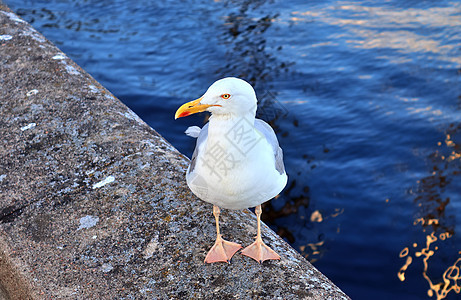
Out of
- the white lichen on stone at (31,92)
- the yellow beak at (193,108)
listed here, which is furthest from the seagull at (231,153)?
the white lichen on stone at (31,92)

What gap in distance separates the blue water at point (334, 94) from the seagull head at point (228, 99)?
11.6ft

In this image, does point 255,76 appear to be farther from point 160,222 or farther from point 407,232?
point 160,222

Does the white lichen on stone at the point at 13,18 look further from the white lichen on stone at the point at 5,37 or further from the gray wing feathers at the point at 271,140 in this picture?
the gray wing feathers at the point at 271,140

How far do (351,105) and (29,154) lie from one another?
6031 mm

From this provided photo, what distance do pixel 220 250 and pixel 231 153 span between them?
24.7 inches

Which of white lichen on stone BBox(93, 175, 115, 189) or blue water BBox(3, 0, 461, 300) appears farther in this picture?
blue water BBox(3, 0, 461, 300)

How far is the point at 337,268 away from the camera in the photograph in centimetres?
565

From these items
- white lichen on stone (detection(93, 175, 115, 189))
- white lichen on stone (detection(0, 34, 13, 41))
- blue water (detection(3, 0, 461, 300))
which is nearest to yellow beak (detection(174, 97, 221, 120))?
white lichen on stone (detection(93, 175, 115, 189))

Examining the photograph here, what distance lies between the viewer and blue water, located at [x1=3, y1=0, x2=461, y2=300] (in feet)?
19.5

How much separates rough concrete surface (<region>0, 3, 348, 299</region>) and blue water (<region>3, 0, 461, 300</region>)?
9.72 feet

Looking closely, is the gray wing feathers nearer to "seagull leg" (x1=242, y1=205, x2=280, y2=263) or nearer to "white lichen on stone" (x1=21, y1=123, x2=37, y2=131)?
"seagull leg" (x1=242, y1=205, x2=280, y2=263)

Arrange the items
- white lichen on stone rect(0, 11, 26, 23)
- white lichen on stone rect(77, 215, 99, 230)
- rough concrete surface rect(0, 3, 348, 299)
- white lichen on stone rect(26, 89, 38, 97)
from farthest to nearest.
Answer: white lichen on stone rect(0, 11, 26, 23), white lichen on stone rect(26, 89, 38, 97), white lichen on stone rect(77, 215, 99, 230), rough concrete surface rect(0, 3, 348, 299)

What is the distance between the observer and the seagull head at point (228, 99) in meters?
2.53

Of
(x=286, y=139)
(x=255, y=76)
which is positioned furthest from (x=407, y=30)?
(x=286, y=139)
